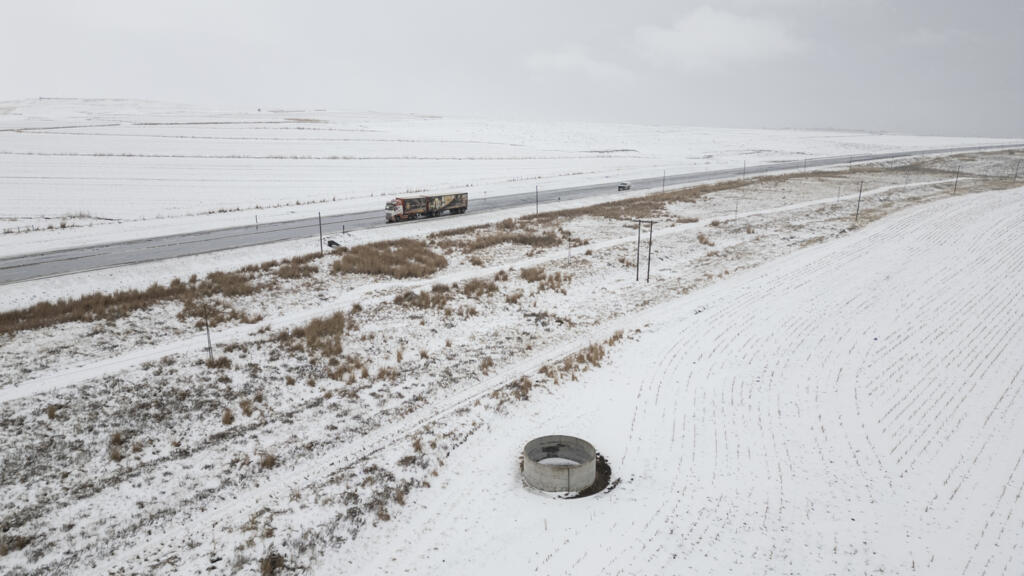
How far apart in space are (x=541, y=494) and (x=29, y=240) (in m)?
34.8

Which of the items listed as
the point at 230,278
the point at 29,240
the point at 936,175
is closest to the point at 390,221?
the point at 230,278

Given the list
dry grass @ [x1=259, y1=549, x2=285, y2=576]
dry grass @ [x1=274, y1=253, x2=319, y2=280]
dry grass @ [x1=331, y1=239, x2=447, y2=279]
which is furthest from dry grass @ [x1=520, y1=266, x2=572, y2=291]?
dry grass @ [x1=259, y1=549, x2=285, y2=576]

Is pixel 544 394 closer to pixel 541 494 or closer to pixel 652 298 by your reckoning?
pixel 541 494

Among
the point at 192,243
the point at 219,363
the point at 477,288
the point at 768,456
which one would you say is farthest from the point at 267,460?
the point at 192,243

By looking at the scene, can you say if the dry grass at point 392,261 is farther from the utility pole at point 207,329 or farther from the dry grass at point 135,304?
the utility pole at point 207,329

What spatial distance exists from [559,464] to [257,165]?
67784 mm

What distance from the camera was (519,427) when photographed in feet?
48.5

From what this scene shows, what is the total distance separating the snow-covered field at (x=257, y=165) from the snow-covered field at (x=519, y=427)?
1841cm

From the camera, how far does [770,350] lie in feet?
63.6

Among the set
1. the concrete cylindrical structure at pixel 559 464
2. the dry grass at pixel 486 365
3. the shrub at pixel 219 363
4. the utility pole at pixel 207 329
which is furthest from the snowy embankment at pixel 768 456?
the utility pole at pixel 207 329

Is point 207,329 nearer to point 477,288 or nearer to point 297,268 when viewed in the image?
point 297,268

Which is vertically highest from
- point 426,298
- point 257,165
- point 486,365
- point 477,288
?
point 257,165

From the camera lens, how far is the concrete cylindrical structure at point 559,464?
11945mm

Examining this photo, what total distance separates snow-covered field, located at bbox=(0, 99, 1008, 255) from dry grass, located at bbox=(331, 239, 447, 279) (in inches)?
543
